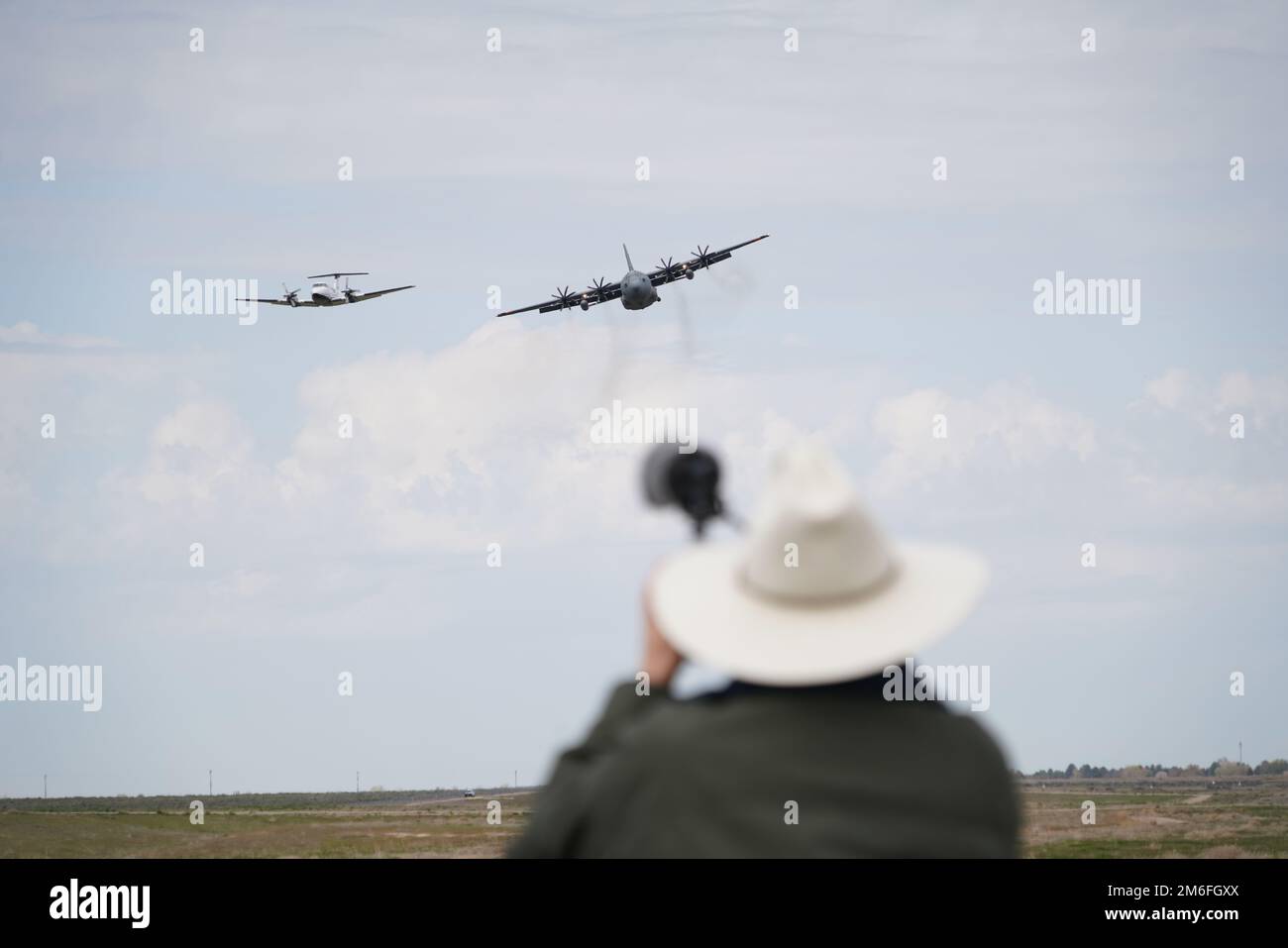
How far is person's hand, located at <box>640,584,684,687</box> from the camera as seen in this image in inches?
203

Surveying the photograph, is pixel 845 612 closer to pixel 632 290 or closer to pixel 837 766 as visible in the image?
pixel 837 766

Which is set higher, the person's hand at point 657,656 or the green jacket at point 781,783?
the person's hand at point 657,656

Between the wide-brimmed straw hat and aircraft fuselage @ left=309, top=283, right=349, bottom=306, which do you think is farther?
aircraft fuselage @ left=309, top=283, right=349, bottom=306

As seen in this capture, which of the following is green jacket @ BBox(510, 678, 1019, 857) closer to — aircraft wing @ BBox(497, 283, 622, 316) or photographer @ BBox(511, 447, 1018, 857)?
photographer @ BBox(511, 447, 1018, 857)

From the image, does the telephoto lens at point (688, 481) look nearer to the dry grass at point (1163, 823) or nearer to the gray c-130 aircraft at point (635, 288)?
the dry grass at point (1163, 823)

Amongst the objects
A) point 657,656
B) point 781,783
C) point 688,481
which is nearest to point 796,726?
point 781,783

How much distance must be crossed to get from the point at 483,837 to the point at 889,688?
76448mm

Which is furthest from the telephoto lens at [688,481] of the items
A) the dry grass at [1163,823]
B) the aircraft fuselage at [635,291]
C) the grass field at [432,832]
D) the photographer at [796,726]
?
the aircraft fuselage at [635,291]

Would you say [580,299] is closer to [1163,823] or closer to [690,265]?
[690,265]

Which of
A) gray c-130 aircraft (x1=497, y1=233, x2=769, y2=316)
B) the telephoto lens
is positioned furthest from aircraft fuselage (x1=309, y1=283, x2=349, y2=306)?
the telephoto lens

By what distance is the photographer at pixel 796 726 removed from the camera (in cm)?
457

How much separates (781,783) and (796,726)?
173mm
